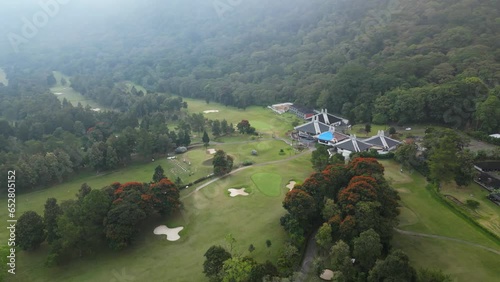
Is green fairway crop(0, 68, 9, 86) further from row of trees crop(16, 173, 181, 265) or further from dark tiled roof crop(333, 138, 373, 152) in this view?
dark tiled roof crop(333, 138, 373, 152)

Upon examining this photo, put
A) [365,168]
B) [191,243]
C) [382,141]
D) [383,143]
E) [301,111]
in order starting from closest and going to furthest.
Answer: [191,243], [365,168], [383,143], [382,141], [301,111]

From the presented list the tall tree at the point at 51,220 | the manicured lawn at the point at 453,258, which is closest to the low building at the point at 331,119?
the manicured lawn at the point at 453,258

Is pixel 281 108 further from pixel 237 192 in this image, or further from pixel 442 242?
pixel 442 242

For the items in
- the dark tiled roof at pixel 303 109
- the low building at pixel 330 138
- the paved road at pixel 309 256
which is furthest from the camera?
the dark tiled roof at pixel 303 109

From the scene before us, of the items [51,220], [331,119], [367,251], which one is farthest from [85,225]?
[331,119]

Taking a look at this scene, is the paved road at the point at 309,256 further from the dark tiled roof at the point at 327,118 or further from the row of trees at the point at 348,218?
the dark tiled roof at the point at 327,118

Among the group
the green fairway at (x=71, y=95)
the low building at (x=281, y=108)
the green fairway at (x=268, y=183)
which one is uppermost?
the low building at (x=281, y=108)
